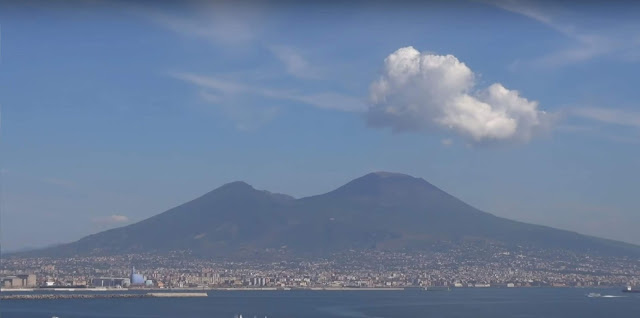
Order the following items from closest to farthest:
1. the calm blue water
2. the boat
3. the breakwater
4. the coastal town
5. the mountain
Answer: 1. the calm blue water
2. the breakwater
3. the coastal town
4. the boat
5. the mountain

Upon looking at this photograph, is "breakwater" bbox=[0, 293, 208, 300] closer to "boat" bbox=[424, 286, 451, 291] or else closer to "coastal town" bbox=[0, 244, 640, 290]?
"coastal town" bbox=[0, 244, 640, 290]

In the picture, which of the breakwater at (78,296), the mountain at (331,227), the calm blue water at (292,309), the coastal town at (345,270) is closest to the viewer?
the calm blue water at (292,309)

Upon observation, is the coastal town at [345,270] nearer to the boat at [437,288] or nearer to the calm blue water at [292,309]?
the boat at [437,288]

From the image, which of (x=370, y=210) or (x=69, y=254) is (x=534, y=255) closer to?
(x=370, y=210)

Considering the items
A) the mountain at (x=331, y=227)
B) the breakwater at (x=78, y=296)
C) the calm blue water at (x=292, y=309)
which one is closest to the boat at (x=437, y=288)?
the mountain at (x=331, y=227)

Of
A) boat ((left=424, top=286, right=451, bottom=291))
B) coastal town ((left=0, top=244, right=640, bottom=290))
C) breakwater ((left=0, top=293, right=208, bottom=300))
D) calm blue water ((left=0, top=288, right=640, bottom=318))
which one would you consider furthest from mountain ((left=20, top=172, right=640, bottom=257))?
calm blue water ((left=0, top=288, right=640, bottom=318))
